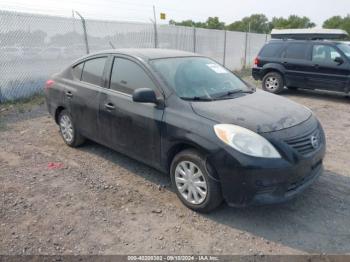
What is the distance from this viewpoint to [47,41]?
31.1ft

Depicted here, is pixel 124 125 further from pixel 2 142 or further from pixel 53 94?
pixel 2 142

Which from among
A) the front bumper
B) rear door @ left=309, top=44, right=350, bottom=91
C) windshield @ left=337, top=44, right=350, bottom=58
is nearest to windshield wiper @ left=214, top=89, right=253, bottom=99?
the front bumper

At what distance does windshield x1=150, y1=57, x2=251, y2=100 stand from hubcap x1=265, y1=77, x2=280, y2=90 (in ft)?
20.2

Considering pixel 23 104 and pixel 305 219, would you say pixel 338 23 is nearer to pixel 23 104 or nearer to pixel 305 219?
pixel 23 104

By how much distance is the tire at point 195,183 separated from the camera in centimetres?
325

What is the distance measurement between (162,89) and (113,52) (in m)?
1.19

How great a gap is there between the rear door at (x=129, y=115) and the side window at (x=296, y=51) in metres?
6.99

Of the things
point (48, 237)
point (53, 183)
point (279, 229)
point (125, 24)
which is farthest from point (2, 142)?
point (125, 24)

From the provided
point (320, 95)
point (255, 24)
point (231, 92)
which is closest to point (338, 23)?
point (255, 24)

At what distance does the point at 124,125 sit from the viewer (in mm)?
4059

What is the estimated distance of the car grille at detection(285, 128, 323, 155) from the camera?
3.20m

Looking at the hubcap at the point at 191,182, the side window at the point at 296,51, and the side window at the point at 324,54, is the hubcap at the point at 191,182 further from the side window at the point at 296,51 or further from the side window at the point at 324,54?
the side window at the point at 296,51

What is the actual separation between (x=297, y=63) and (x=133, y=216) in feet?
25.9

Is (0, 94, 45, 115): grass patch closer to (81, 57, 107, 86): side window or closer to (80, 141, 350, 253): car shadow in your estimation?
(81, 57, 107, 86): side window
